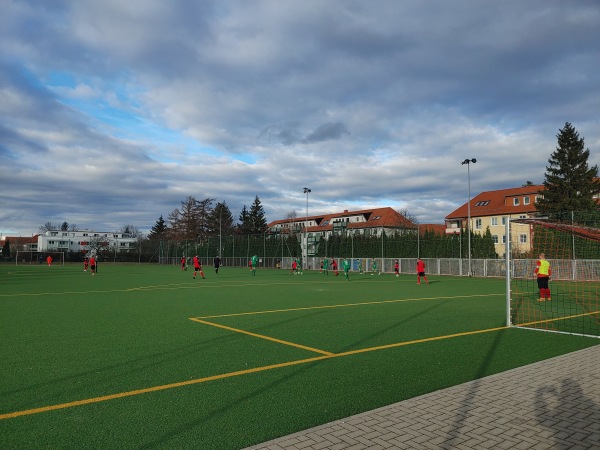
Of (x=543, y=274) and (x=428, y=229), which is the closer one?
(x=543, y=274)

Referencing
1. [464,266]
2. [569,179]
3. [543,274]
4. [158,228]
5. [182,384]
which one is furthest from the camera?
[158,228]

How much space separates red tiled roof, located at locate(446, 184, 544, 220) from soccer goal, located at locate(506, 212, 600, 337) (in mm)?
38334

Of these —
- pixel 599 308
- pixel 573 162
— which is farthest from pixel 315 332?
pixel 573 162

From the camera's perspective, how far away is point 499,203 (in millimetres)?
73938

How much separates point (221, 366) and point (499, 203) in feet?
247

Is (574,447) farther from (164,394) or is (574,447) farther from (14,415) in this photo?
(14,415)

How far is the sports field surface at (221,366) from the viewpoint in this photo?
4.47 meters

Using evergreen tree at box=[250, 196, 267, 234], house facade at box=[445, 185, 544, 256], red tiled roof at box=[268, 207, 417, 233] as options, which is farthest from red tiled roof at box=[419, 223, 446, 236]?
evergreen tree at box=[250, 196, 267, 234]

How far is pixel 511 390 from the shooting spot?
5.63 m

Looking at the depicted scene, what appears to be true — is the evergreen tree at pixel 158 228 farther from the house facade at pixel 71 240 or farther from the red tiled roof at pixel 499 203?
the red tiled roof at pixel 499 203

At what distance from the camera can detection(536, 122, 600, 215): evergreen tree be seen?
4981 cm

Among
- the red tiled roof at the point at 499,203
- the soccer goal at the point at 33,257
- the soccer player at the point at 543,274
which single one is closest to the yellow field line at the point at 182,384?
the soccer player at the point at 543,274

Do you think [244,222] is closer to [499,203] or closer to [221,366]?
[499,203]

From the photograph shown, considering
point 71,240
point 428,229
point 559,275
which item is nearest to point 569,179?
point 428,229
